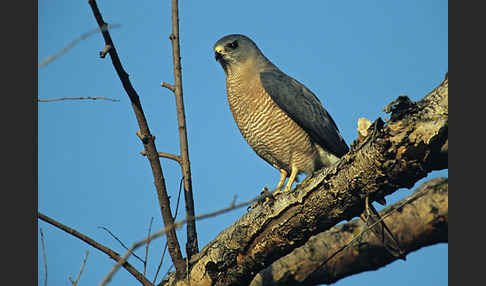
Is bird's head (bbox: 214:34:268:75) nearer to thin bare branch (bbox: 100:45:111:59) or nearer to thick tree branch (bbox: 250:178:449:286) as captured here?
thick tree branch (bbox: 250:178:449:286)

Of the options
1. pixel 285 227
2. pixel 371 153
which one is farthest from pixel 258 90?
pixel 371 153

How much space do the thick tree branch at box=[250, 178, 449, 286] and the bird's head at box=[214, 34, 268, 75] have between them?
2909mm

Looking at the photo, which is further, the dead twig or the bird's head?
the bird's head

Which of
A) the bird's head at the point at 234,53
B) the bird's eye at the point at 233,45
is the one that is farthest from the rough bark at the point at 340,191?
the bird's eye at the point at 233,45

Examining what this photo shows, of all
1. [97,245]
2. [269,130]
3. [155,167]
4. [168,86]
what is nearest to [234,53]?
[269,130]

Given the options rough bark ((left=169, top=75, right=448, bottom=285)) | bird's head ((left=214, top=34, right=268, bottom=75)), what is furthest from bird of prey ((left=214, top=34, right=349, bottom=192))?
rough bark ((left=169, top=75, right=448, bottom=285))

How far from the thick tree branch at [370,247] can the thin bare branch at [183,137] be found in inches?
39.2

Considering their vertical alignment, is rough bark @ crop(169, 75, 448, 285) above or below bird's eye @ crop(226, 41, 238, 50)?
below

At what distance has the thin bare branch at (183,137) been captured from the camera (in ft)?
14.1

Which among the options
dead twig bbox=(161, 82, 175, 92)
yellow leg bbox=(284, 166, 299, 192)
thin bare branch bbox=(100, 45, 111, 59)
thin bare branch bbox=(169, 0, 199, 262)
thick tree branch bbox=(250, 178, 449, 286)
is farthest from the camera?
yellow leg bbox=(284, 166, 299, 192)

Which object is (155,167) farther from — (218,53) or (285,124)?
(218,53)

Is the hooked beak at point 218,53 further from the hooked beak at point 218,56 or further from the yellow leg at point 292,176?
the yellow leg at point 292,176

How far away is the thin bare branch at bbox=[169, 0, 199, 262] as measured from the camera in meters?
4.29

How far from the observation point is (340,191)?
10.5ft
